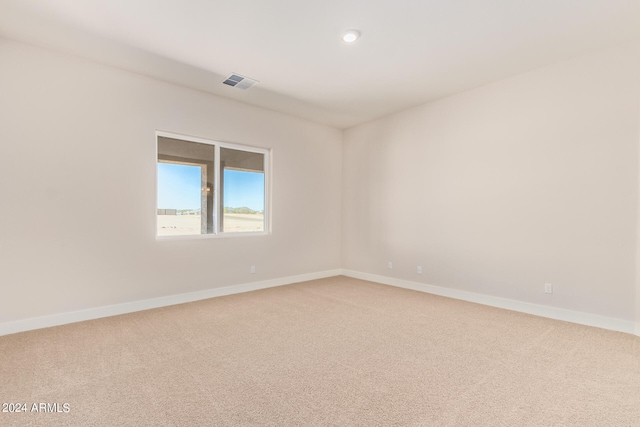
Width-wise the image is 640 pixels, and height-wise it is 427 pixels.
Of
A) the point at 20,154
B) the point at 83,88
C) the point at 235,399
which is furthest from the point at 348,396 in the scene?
the point at 83,88

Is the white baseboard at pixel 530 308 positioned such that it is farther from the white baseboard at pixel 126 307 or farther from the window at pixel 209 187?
the window at pixel 209 187

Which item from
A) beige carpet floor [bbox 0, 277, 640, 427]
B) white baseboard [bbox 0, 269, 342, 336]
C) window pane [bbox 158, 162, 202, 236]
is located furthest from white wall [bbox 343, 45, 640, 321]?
window pane [bbox 158, 162, 202, 236]

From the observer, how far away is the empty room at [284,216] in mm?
2064

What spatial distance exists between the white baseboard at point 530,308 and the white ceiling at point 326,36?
2774 mm

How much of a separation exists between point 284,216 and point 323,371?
10.4ft

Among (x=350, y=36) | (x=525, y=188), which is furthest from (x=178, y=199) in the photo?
(x=525, y=188)

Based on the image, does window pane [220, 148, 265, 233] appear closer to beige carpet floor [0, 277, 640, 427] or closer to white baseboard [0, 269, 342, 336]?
white baseboard [0, 269, 342, 336]

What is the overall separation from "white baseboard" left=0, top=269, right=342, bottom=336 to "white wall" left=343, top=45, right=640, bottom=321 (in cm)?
221

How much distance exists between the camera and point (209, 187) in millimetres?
4461

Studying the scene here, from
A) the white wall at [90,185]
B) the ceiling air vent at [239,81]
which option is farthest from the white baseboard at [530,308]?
the ceiling air vent at [239,81]

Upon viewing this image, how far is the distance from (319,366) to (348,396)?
436mm

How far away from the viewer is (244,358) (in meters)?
2.46

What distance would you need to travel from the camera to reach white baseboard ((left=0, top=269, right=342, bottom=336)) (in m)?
3.02

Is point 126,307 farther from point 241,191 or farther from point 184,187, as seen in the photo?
point 241,191
